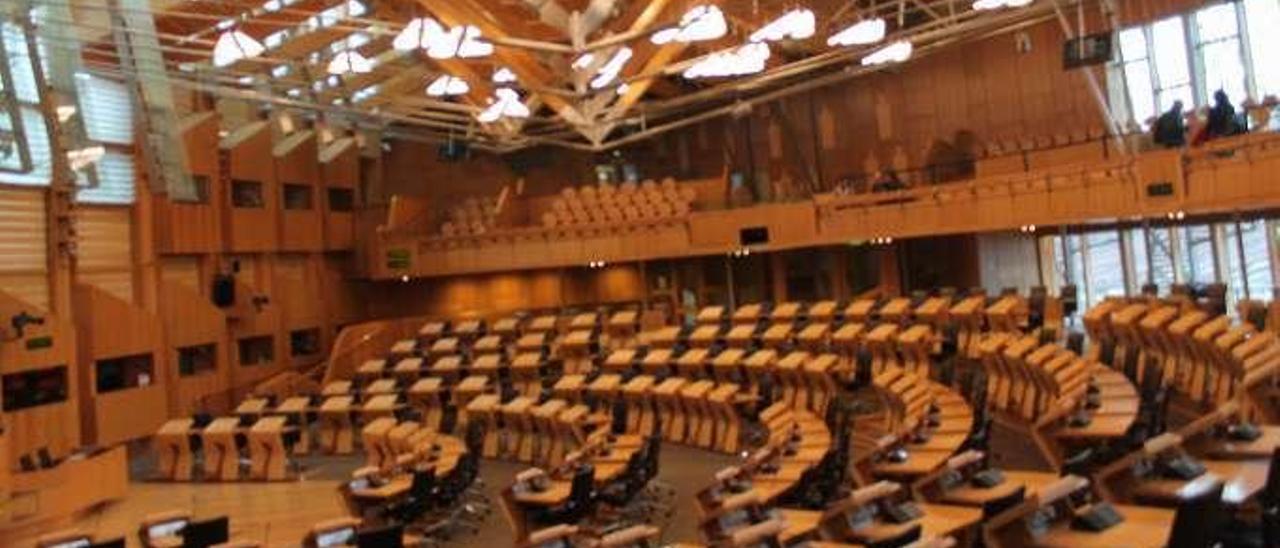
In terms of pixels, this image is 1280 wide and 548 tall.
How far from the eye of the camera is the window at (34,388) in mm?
17406

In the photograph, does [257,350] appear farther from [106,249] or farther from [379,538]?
[379,538]

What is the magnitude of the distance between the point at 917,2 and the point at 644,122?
27.7ft

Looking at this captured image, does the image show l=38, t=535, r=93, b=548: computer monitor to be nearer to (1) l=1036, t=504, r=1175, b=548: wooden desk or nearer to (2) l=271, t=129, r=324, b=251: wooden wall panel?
(1) l=1036, t=504, r=1175, b=548: wooden desk

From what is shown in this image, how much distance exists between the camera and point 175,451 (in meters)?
17.7

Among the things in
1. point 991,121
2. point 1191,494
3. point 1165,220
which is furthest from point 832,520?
point 991,121

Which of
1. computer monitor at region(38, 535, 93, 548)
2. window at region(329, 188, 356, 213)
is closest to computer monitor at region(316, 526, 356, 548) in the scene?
computer monitor at region(38, 535, 93, 548)

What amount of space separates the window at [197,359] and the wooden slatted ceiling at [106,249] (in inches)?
65.8

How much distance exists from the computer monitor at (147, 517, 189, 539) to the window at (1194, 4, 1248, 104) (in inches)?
692

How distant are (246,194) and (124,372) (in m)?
5.13

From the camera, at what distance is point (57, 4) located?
634 inches

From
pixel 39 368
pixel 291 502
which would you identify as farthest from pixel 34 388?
pixel 291 502

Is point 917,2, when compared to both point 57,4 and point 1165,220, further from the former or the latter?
point 57,4

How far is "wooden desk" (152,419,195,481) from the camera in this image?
1753cm

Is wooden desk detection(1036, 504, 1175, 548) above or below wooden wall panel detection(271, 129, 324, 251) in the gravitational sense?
below
